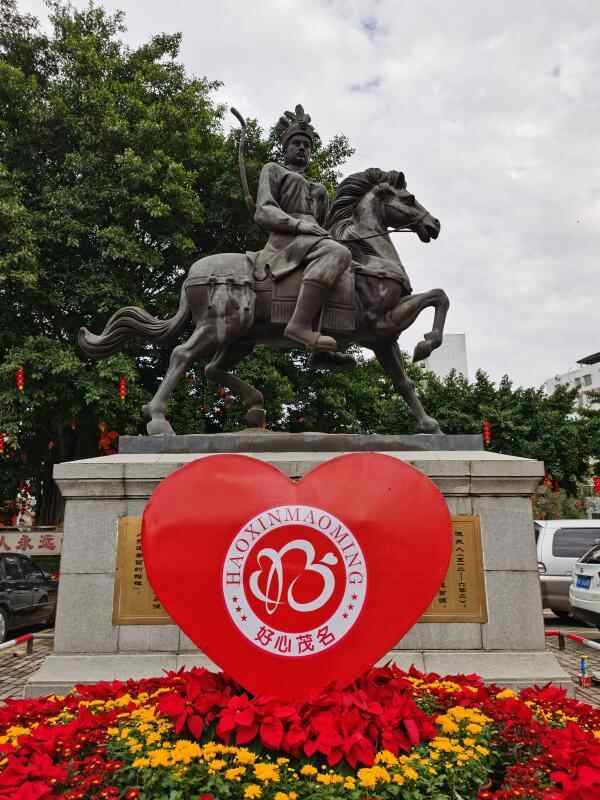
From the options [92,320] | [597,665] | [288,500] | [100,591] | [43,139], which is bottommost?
[597,665]

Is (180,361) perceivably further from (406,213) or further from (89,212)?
(89,212)

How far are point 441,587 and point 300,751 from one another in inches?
104

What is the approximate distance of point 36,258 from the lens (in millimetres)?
12703

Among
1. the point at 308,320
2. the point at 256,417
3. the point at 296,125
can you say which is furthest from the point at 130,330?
the point at 296,125

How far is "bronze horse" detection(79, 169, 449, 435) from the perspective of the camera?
6672 millimetres

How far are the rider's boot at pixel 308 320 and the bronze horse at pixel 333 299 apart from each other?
0.71ft

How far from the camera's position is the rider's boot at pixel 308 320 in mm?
6402

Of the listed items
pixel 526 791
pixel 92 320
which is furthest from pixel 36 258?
pixel 526 791

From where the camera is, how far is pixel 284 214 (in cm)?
673

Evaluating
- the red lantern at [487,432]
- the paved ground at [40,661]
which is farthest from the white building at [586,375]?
the paved ground at [40,661]

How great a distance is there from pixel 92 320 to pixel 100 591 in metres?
9.73

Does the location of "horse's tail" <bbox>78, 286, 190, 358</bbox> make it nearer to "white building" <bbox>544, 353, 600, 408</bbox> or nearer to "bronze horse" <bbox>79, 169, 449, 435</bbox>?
"bronze horse" <bbox>79, 169, 449, 435</bbox>

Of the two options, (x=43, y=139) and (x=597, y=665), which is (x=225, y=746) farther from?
(x=43, y=139)

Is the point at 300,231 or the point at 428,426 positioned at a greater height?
the point at 300,231
